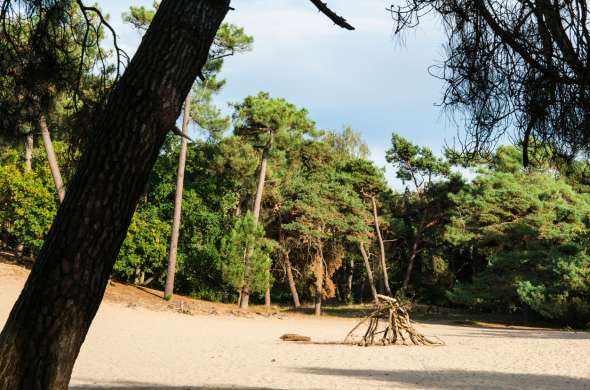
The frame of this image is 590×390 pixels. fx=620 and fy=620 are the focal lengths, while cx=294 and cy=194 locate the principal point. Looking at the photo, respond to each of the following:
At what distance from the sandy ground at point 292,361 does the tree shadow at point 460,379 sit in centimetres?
1

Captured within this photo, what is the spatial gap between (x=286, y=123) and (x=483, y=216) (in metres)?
8.05

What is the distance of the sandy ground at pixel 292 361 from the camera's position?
7.27 metres

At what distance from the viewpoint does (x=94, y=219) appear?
213cm

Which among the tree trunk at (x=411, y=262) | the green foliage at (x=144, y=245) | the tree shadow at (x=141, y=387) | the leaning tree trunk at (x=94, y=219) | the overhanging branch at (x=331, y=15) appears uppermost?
the tree trunk at (x=411, y=262)

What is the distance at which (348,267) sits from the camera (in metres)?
32.6

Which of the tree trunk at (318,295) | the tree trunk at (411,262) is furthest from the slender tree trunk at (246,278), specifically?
the tree trunk at (411,262)

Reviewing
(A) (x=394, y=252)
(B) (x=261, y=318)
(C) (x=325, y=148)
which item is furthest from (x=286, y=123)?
(A) (x=394, y=252)

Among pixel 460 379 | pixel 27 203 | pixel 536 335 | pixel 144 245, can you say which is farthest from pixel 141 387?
pixel 144 245

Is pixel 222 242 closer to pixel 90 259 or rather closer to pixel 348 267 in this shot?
pixel 348 267

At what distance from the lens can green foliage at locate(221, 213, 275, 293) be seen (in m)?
22.0

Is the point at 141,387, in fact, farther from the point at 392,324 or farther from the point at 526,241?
the point at 526,241

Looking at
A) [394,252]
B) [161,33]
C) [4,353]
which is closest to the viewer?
[4,353]

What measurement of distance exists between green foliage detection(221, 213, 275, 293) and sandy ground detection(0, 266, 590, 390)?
612 cm

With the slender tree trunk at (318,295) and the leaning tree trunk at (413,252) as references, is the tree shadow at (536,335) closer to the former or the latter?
the slender tree trunk at (318,295)
